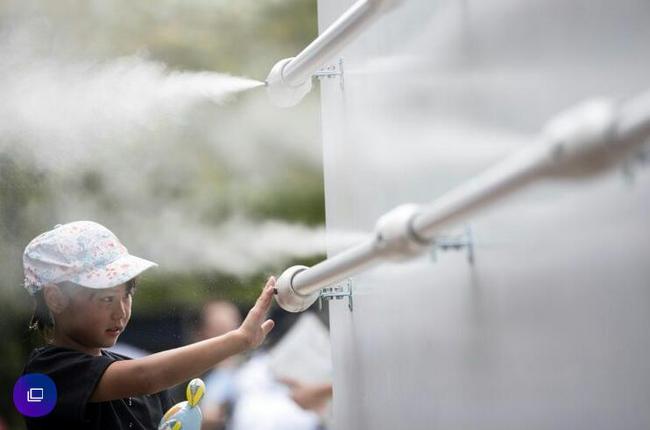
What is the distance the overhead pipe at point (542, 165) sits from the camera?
1.40 ft

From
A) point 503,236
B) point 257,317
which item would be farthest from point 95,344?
point 503,236

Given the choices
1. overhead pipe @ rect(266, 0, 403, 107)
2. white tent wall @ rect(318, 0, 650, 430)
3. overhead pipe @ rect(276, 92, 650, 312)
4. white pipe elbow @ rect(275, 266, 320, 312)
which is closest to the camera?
overhead pipe @ rect(276, 92, 650, 312)

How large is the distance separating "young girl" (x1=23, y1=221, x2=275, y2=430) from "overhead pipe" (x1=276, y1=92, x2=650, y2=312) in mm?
507

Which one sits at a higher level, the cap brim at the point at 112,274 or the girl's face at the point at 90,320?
the cap brim at the point at 112,274

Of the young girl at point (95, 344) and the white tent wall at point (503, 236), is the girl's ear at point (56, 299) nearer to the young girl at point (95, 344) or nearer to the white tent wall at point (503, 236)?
the young girl at point (95, 344)

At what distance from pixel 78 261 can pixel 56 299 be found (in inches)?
3.0

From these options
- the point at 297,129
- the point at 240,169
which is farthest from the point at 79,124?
the point at 297,129

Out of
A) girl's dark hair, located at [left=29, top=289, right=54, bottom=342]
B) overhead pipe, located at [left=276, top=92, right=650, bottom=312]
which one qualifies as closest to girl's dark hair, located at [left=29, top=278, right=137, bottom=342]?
girl's dark hair, located at [left=29, top=289, right=54, bottom=342]

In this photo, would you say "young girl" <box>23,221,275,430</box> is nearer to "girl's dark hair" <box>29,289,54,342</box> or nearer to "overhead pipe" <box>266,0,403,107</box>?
"girl's dark hair" <box>29,289,54,342</box>

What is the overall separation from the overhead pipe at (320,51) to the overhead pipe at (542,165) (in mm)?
243

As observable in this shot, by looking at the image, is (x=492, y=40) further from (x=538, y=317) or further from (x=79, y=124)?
(x=79, y=124)

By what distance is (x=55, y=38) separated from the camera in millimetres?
1646

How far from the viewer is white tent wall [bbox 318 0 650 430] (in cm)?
56

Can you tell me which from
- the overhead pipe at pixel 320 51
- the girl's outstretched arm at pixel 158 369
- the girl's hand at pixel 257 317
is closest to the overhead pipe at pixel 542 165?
the overhead pipe at pixel 320 51
